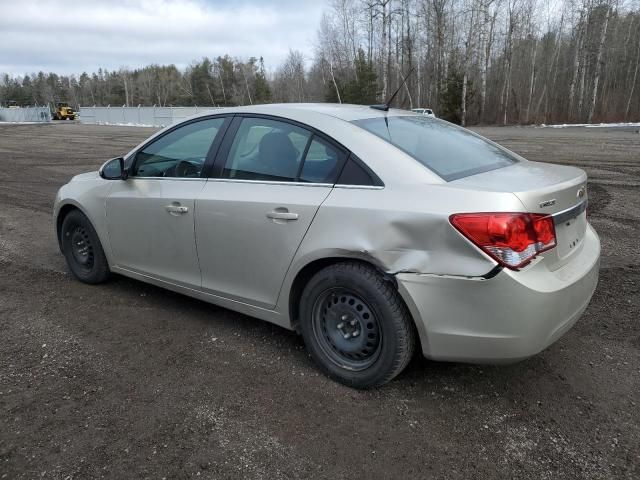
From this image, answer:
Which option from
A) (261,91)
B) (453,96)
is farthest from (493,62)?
(261,91)

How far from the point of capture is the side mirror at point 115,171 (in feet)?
13.5

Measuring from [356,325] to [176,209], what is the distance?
1584 millimetres

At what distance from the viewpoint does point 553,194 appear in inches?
104

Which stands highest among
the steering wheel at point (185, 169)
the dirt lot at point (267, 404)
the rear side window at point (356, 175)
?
the rear side window at point (356, 175)

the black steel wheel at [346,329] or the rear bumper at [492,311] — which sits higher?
the rear bumper at [492,311]

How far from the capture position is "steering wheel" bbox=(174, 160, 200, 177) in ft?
12.0

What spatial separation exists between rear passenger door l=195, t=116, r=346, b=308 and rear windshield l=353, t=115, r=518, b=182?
15.6 inches

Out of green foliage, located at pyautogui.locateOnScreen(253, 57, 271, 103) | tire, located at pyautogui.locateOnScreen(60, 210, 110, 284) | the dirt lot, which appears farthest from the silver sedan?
green foliage, located at pyautogui.locateOnScreen(253, 57, 271, 103)

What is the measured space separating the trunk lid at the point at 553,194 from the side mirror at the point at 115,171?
270cm

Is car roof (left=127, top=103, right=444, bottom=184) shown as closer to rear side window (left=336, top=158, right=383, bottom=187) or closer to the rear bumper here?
rear side window (left=336, top=158, right=383, bottom=187)

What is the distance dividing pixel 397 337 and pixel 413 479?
0.70 m

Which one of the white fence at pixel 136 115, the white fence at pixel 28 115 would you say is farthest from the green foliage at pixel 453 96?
the white fence at pixel 28 115

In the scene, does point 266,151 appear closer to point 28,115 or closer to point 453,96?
point 453,96

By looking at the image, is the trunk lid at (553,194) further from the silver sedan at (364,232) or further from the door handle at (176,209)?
the door handle at (176,209)
